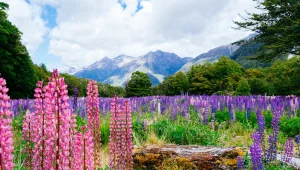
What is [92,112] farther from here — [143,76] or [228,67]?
[143,76]

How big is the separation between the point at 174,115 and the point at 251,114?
272 cm

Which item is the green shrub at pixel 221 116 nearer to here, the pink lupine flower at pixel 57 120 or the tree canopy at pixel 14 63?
the pink lupine flower at pixel 57 120

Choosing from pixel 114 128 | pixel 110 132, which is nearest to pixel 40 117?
pixel 114 128

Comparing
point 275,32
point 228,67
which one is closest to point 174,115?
point 275,32

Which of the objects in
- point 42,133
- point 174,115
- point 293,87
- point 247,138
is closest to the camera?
point 42,133

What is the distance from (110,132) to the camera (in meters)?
4.13

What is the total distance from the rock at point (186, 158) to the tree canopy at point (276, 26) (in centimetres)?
1863

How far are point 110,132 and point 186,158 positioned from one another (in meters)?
2.19

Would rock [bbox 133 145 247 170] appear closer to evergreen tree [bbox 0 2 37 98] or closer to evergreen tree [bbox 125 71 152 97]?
evergreen tree [bbox 0 2 37 98]

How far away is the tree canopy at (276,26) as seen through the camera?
920 inches

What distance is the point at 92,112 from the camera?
13.8ft

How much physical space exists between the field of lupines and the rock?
322 mm

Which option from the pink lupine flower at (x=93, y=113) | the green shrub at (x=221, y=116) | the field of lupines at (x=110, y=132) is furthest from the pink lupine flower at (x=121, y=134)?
the green shrub at (x=221, y=116)

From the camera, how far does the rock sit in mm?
5629
